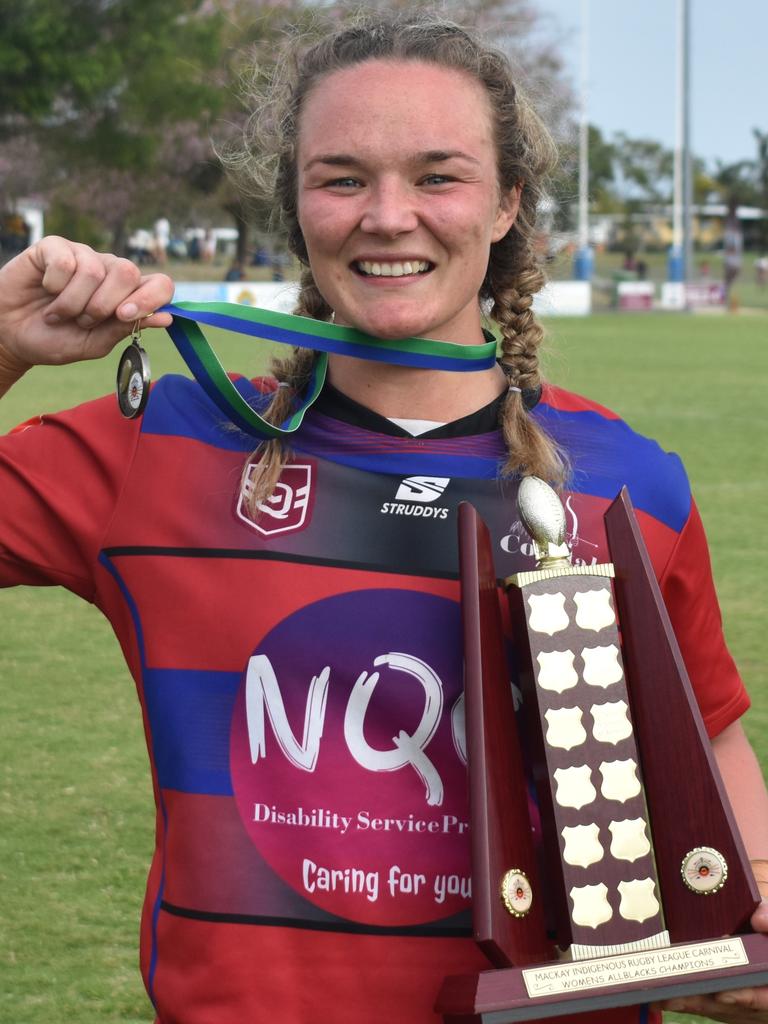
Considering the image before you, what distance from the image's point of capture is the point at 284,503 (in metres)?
2.17

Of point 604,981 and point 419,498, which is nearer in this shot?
point 604,981

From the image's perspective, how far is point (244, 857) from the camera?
2039 mm

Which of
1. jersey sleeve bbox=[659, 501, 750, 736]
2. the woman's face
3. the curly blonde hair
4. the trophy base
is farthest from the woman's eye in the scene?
the trophy base

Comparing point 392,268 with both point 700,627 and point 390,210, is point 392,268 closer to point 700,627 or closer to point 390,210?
point 390,210

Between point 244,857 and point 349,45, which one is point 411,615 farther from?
point 349,45

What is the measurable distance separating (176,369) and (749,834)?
15338 mm

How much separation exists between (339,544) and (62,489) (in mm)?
358

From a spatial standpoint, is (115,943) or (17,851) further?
(17,851)

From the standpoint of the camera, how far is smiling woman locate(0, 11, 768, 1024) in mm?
2021

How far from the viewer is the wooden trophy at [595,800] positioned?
179 cm

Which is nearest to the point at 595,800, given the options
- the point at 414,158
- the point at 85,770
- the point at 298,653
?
the point at 298,653

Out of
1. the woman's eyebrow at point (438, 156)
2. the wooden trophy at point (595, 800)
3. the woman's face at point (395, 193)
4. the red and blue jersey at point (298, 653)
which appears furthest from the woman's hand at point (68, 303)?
the wooden trophy at point (595, 800)

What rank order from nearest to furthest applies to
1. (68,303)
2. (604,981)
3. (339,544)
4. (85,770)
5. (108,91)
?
(604,981), (68,303), (339,544), (85,770), (108,91)

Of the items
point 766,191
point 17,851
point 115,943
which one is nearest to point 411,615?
point 115,943
